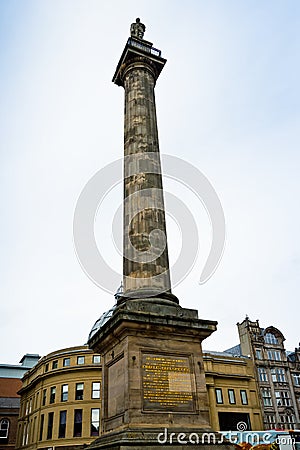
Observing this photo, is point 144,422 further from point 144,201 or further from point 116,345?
point 144,201

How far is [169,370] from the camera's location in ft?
35.4

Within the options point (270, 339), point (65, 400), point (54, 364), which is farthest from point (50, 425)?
point (270, 339)

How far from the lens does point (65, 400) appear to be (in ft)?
155

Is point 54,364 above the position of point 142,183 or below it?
above

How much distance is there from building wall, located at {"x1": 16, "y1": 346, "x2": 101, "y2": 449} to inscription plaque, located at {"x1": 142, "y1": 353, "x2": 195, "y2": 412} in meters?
38.5

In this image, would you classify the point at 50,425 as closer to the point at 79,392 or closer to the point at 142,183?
the point at 79,392

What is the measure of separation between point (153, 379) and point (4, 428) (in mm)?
62327

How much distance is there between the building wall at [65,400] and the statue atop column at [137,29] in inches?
1471

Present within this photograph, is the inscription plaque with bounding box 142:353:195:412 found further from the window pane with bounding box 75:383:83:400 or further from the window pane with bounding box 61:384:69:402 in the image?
the window pane with bounding box 61:384:69:402

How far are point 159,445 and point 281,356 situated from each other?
158 feet

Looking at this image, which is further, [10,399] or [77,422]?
[10,399]

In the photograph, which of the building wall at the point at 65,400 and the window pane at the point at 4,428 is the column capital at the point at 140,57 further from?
the window pane at the point at 4,428

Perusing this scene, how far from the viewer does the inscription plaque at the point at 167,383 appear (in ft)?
33.6

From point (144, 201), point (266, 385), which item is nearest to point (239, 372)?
point (266, 385)
